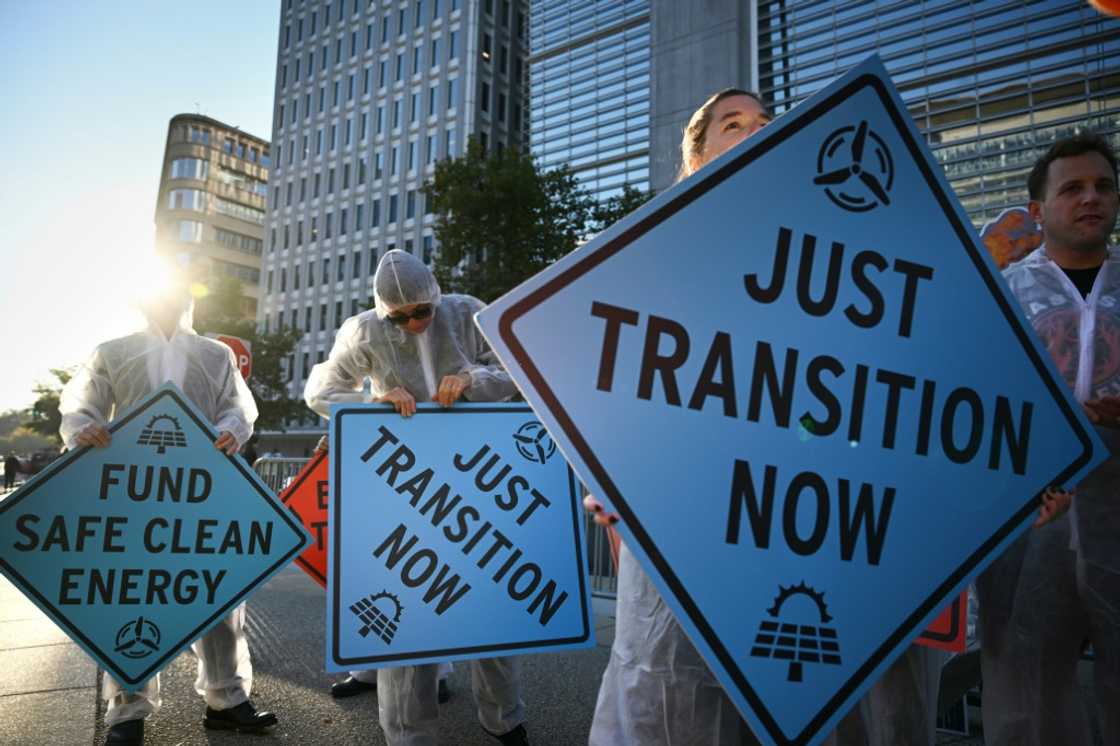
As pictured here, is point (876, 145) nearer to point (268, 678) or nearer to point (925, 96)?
point (268, 678)

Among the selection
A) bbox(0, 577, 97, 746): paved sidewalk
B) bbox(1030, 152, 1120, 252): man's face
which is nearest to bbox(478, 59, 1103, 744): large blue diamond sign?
bbox(1030, 152, 1120, 252): man's face

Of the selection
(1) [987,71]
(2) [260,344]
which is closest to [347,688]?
(1) [987,71]

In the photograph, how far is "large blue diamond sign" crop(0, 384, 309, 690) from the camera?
3.23m

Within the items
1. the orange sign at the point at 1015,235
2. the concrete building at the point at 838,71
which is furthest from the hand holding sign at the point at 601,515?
the concrete building at the point at 838,71

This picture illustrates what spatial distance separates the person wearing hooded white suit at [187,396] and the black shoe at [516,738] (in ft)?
3.74

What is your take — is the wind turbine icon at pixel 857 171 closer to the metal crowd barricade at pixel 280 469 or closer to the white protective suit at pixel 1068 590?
the white protective suit at pixel 1068 590

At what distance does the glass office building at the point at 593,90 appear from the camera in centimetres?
1914

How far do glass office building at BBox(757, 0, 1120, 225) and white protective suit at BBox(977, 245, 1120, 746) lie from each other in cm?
1040

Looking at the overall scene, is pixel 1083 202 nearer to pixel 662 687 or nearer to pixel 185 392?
pixel 662 687

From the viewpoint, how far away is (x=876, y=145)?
4.20 ft

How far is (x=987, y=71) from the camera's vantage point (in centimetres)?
1178

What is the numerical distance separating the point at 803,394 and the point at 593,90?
66.9 feet

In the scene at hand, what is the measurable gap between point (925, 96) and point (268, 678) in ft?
41.8

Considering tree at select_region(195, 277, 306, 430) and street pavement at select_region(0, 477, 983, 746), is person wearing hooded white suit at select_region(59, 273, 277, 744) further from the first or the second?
tree at select_region(195, 277, 306, 430)
